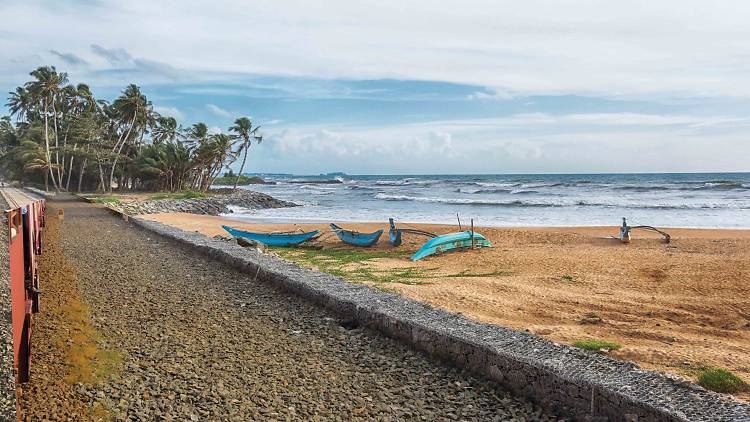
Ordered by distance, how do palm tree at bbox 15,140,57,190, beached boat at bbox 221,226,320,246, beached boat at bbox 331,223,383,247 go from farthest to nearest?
palm tree at bbox 15,140,57,190, beached boat at bbox 221,226,320,246, beached boat at bbox 331,223,383,247

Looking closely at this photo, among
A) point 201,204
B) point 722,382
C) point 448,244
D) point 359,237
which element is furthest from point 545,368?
point 201,204

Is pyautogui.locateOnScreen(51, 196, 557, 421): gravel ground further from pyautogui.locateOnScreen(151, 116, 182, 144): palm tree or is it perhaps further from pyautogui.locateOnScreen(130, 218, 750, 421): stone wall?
pyautogui.locateOnScreen(151, 116, 182, 144): palm tree

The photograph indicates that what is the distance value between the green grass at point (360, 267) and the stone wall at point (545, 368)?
3.80 metres

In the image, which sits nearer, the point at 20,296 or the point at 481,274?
the point at 20,296

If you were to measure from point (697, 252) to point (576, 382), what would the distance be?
1258 cm

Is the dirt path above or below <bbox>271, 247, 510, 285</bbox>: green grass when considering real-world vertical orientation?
above

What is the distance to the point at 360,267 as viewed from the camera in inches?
460

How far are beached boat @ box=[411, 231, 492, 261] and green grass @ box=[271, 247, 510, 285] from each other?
66cm

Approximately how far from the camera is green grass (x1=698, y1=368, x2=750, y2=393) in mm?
3913

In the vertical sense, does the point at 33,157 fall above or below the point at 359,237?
above

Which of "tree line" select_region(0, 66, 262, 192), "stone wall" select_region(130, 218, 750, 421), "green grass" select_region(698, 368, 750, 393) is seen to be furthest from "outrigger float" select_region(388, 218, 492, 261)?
"tree line" select_region(0, 66, 262, 192)

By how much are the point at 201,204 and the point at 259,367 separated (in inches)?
1354

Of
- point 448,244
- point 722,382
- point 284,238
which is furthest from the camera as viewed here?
point 284,238

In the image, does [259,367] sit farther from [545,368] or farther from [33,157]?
[33,157]
